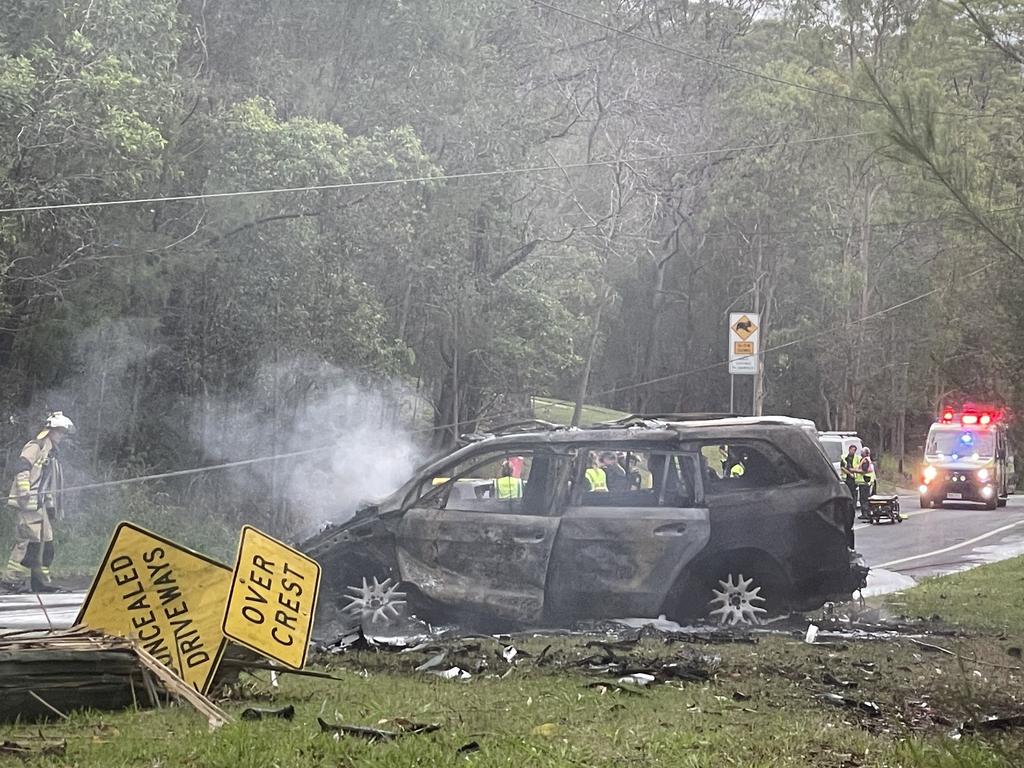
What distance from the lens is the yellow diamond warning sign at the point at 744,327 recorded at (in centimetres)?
2441

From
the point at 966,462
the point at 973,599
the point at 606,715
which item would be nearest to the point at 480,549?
the point at 606,715

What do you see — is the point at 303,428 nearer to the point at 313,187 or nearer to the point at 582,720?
the point at 313,187

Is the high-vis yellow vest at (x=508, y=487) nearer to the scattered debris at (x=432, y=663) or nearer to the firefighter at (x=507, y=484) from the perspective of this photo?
the firefighter at (x=507, y=484)

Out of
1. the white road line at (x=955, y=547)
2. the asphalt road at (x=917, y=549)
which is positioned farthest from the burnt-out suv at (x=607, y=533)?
the white road line at (x=955, y=547)

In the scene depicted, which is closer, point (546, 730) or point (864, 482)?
point (546, 730)

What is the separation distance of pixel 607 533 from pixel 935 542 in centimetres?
1466

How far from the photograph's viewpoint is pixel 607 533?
1150 centimetres

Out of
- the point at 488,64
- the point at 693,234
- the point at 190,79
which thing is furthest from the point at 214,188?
the point at 693,234

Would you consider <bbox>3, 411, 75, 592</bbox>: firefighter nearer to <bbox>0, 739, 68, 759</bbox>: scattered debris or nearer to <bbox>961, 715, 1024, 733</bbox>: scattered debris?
<bbox>0, 739, 68, 759</bbox>: scattered debris

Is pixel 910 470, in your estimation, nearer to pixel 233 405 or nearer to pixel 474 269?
pixel 474 269

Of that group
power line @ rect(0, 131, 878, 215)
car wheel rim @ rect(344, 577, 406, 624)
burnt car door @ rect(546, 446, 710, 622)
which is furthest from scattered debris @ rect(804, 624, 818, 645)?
power line @ rect(0, 131, 878, 215)

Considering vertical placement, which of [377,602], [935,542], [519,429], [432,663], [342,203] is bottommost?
[935,542]

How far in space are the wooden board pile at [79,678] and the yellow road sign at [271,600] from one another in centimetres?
49

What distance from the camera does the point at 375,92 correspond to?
79.8 ft
